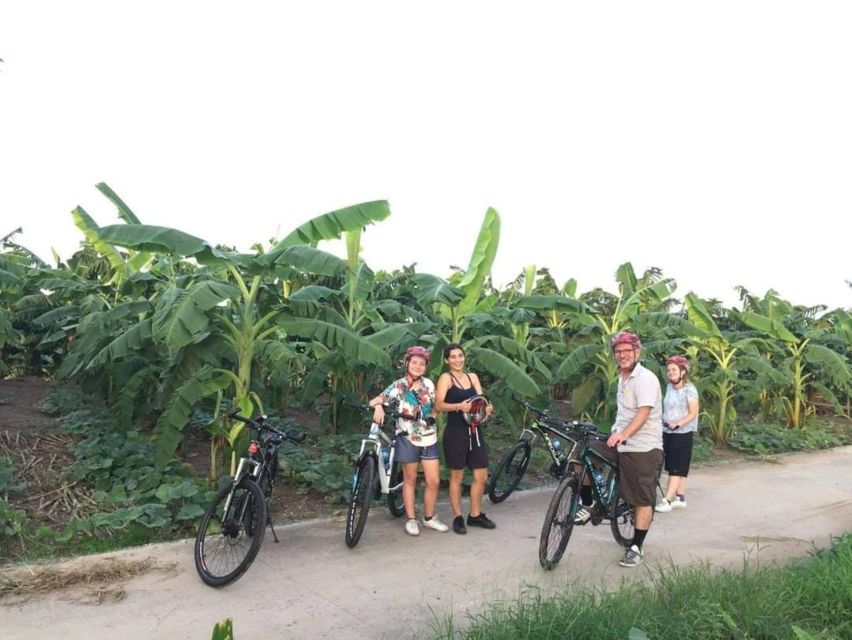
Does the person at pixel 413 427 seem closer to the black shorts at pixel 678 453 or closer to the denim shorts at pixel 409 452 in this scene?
the denim shorts at pixel 409 452

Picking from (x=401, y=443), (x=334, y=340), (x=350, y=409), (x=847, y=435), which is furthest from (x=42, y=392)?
(x=847, y=435)

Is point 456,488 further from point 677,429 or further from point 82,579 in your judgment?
point 82,579

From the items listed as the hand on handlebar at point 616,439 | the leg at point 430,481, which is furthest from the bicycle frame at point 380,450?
the hand on handlebar at point 616,439

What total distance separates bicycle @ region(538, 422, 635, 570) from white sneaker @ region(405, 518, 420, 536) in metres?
1.11

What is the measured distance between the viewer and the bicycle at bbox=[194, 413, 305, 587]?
4.65 metres

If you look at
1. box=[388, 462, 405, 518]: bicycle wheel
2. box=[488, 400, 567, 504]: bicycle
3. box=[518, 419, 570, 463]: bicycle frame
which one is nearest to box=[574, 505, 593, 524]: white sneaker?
box=[518, 419, 570, 463]: bicycle frame

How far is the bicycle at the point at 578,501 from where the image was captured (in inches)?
206

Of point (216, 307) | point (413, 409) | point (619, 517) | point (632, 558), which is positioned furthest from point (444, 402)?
point (216, 307)

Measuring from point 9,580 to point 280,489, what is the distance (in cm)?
305

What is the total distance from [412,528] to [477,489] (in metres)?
0.71

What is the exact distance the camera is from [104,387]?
9.88 meters

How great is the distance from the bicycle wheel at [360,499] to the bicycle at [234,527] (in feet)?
2.70

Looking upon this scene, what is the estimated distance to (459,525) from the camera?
6141 millimetres

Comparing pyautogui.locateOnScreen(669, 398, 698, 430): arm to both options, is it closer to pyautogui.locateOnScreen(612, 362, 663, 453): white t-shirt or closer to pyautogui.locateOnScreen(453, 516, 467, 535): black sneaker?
pyautogui.locateOnScreen(612, 362, 663, 453): white t-shirt
